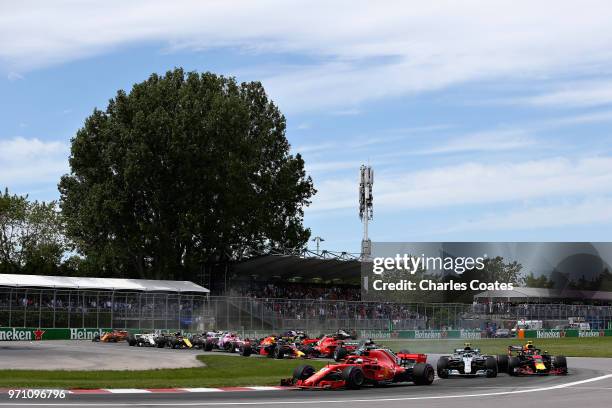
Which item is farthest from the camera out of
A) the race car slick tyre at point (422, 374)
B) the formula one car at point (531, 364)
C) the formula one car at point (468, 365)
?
the formula one car at point (531, 364)

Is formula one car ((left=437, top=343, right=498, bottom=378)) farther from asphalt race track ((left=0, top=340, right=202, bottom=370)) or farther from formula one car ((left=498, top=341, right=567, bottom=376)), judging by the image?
asphalt race track ((left=0, top=340, right=202, bottom=370))

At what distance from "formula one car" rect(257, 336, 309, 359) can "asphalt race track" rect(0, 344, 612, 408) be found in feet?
49.8

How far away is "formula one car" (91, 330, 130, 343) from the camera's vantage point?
58.0 metres

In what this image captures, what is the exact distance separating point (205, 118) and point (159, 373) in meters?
46.6

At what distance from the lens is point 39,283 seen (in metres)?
63.7

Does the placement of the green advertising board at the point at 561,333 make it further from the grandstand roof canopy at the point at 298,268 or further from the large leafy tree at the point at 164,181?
the large leafy tree at the point at 164,181

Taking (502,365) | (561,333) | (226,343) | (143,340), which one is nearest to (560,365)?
(502,365)

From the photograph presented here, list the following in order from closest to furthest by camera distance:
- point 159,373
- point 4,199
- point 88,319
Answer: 1. point 159,373
2. point 88,319
3. point 4,199

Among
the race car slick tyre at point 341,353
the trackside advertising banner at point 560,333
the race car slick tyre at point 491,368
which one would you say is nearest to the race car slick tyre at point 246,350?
the race car slick tyre at point 341,353

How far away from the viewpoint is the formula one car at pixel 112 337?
58.0 metres

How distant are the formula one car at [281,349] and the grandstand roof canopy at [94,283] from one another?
22679 millimetres

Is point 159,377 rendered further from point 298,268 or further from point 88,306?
point 298,268

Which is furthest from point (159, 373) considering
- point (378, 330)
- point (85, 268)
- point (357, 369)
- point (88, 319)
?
point (85, 268)

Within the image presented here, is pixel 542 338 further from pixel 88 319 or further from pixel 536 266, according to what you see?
pixel 88 319
